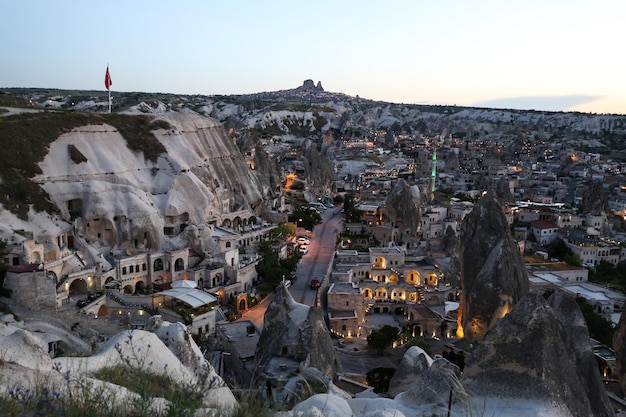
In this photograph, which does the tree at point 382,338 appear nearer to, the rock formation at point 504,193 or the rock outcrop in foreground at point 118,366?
the rock outcrop in foreground at point 118,366

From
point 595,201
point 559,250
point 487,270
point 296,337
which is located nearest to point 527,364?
point 296,337

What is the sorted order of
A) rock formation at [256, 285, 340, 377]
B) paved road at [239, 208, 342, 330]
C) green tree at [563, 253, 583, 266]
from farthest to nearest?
green tree at [563, 253, 583, 266], paved road at [239, 208, 342, 330], rock formation at [256, 285, 340, 377]

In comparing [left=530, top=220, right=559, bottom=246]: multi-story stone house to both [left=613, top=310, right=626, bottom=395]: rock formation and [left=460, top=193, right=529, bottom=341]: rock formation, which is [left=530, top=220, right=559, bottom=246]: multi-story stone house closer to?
[left=460, top=193, right=529, bottom=341]: rock formation

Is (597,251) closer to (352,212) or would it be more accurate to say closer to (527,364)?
(352,212)

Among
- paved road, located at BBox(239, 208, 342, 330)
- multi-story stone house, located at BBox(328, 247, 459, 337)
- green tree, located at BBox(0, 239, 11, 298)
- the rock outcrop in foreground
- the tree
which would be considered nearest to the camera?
the rock outcrop in foreground

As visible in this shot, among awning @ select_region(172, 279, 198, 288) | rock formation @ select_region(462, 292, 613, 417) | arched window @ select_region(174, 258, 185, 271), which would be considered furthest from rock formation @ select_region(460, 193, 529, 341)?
arched window @ select_region(174, 258, 185, 271)

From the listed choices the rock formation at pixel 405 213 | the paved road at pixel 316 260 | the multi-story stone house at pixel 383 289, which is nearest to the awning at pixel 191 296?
the paved road at pixel 316 260
